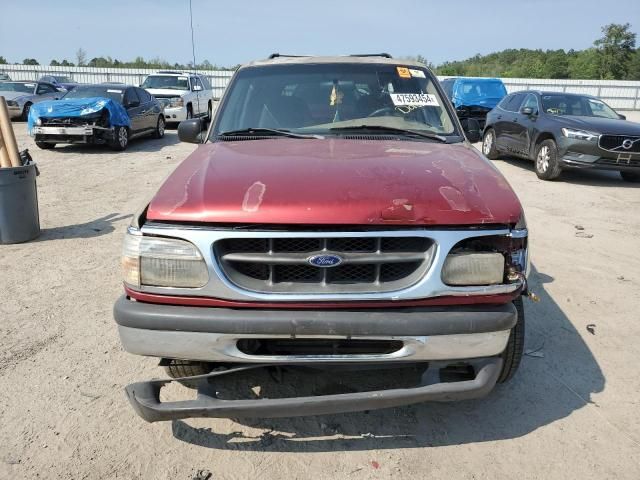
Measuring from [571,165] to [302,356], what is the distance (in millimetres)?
8532

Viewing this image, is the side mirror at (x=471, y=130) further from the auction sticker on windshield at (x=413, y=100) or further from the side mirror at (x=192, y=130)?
the side mirror at (x=192, y=130)

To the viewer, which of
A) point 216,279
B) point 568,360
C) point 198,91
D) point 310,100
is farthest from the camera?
point 198,91

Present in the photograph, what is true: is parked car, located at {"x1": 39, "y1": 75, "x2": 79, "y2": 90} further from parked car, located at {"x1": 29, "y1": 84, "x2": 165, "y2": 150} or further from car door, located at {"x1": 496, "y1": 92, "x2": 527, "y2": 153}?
car door, located at {"x1": 496, "y1": 92, "x2": 527, "y2": 153}

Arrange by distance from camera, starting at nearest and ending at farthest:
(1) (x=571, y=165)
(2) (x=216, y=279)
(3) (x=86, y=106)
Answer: (2) (x=216, y=279) < (1) (x=571, y=165) < (3) (x=86, y=106)

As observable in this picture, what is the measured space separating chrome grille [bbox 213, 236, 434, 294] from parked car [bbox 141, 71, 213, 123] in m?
15.3

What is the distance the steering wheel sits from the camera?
366 centimetres

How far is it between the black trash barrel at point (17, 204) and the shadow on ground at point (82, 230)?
0.74 feet

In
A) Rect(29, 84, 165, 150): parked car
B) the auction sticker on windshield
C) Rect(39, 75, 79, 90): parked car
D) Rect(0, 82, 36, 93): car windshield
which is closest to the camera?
the auction sticker on windshield

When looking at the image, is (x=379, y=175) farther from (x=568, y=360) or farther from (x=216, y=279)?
(x=568, y=360)

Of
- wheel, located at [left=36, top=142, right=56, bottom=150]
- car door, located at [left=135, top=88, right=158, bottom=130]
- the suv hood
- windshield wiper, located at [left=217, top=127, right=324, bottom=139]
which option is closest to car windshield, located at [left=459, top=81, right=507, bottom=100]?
car door, located at [left=135, top=88, right=158, bottom=130]

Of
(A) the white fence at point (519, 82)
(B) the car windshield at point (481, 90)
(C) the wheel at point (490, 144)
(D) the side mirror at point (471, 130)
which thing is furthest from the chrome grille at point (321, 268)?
(A) the white fence at point (519, 82)

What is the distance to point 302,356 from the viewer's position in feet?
7.64

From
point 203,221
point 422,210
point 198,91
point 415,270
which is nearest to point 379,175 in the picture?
point 422,210

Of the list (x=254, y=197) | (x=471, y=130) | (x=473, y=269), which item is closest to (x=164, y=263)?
(x=254, y=197)
